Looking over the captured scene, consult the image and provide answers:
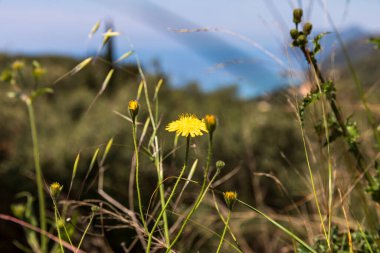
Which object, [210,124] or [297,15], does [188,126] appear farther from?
[297,15]

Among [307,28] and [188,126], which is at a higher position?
[307,28]

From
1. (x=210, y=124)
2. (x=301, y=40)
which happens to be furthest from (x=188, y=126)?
(x=301, y=40)

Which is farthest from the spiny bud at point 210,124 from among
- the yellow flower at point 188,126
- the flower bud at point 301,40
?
the flower bud at point 301,40

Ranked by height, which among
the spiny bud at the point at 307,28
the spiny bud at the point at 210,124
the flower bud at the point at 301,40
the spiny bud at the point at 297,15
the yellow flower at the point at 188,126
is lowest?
the yellow flower at the point at 188,126

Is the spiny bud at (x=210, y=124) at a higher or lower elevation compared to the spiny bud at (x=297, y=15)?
lower

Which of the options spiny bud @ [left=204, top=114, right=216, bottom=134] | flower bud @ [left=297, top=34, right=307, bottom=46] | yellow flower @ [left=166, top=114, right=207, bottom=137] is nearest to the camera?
spiny bud @ [left=204, top=114, right=216, bottom=134]

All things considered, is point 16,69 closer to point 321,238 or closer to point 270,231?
Result: point 321,238

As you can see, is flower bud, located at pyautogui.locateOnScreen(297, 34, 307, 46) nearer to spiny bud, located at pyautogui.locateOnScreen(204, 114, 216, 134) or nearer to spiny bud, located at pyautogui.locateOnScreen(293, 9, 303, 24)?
spiny bud, located at pyautogui.locateOnScreen(293, 9, 303, 24)

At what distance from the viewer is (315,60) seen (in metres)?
1.06

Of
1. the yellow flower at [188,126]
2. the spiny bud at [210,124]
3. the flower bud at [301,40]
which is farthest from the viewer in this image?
the flower bud at [301,40]

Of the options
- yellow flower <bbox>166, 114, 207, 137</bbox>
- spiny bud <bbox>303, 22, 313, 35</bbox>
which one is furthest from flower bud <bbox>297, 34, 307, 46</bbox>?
yellow flower <bbox>166, 114, 207, 137</bbox>

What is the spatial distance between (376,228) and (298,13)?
18.3 inches

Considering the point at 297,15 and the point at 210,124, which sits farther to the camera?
the point at 297,15

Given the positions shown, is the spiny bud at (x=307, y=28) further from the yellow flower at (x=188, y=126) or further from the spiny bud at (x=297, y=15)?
the yellow flower at (x=188, y=126)
